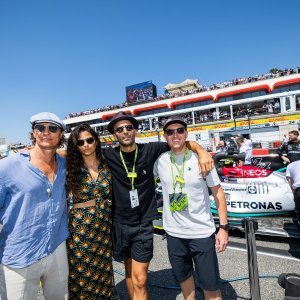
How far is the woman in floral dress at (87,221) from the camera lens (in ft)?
7.34

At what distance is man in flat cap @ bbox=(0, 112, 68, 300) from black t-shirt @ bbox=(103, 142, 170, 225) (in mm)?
505

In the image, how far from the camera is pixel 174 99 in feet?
133

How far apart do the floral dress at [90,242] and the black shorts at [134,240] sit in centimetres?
12

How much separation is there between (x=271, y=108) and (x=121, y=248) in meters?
23.2

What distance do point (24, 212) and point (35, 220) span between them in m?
0.10

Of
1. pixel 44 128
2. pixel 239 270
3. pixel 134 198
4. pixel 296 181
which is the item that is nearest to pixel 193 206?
pixel 134 198

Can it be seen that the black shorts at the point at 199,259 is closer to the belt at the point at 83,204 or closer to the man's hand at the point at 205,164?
the man's hand at the point at 205,164

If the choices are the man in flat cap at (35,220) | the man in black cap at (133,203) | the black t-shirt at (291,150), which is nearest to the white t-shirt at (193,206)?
the man in black cap at (133,203)

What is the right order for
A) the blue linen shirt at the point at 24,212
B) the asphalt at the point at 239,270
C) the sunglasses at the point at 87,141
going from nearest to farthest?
the blue linen shirt at the point at 24,212
the sunglasses at the point at 87,141
the asphalt at the point at 239,270

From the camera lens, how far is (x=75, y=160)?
2326 mm

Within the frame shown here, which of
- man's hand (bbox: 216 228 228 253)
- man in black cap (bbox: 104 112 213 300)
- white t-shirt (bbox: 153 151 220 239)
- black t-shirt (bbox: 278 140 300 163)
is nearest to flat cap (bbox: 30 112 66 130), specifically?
man in black cap (bbox: 104 112 213 300)

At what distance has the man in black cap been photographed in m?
2.44

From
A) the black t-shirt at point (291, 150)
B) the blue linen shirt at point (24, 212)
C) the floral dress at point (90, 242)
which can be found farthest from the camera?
the black t-shirt at point (291, 150)

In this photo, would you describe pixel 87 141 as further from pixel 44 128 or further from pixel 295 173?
pixel 295 173
